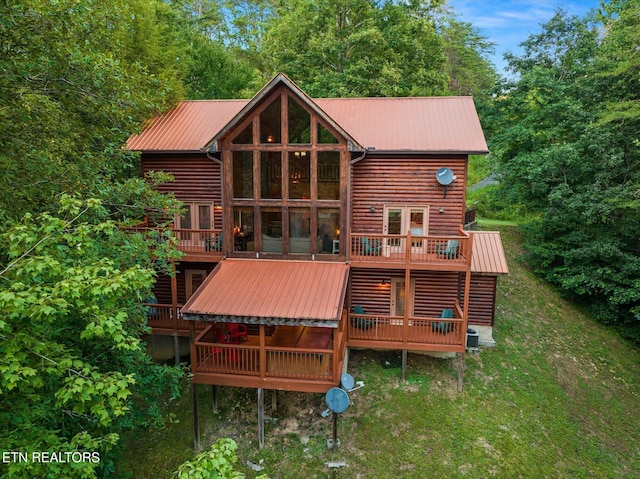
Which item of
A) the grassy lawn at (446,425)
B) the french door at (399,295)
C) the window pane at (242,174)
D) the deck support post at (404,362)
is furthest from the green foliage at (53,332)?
the french door at (399,295)

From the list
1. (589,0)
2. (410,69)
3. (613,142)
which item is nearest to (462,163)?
(613,142)

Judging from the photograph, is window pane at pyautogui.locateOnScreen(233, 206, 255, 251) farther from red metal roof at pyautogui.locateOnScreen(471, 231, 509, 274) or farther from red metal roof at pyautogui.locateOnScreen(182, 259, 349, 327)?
red metal roof at pyautogui.locateOnScreen(471, 231, 509, 274)

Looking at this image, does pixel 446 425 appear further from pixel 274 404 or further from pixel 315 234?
pixel 315 234

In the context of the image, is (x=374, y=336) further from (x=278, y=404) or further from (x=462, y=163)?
(x=462, y=163)

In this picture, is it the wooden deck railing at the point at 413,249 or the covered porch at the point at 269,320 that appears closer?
the covered porch at the point at 269,320

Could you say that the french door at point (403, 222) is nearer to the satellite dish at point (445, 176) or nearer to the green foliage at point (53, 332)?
the satellite dish at point (445, 176)

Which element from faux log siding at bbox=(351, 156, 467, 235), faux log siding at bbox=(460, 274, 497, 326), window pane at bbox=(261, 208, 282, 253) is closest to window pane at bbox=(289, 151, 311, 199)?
window pane at bbox=(261, 208, 282, 253)
